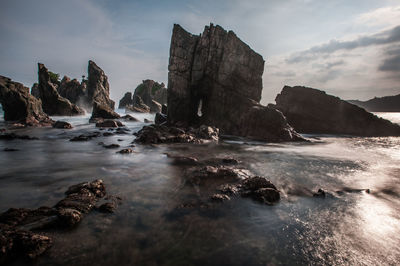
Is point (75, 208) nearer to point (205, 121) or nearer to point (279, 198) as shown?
point (279, 198)

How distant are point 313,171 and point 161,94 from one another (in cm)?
12669

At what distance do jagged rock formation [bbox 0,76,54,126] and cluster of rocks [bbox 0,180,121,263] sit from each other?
33.2 m

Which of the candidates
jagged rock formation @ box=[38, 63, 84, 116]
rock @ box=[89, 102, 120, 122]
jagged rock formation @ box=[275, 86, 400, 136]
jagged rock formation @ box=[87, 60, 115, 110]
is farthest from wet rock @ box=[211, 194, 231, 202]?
jagged rock formation @ box=[87, 60, 115, 110]

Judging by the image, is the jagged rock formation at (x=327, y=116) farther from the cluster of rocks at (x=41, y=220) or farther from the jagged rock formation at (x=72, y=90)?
the jagged rock formation at (x=72, y=90)

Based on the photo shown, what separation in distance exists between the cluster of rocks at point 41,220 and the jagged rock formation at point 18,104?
109 ft

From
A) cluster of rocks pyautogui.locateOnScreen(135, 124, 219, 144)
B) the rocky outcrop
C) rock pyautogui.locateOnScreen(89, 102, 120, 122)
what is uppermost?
the rocky outcrop

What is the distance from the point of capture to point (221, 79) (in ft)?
99.7

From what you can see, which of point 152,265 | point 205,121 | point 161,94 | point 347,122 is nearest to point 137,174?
point 152,265

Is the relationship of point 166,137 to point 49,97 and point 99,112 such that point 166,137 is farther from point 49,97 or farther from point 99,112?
point 49,97

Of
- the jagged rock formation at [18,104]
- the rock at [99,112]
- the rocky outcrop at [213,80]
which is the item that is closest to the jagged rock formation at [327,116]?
the rocky outcrop at [213,80]

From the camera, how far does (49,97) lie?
51.8 metres

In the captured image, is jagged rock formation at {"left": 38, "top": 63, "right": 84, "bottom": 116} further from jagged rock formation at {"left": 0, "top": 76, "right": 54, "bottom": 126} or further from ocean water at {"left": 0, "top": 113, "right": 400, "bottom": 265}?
ocean water at {"left": 0, "top": 113, "right": 400, "bottom": 265}

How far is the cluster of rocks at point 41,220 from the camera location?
3.52 m

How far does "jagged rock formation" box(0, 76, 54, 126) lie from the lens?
3222 centimetres
